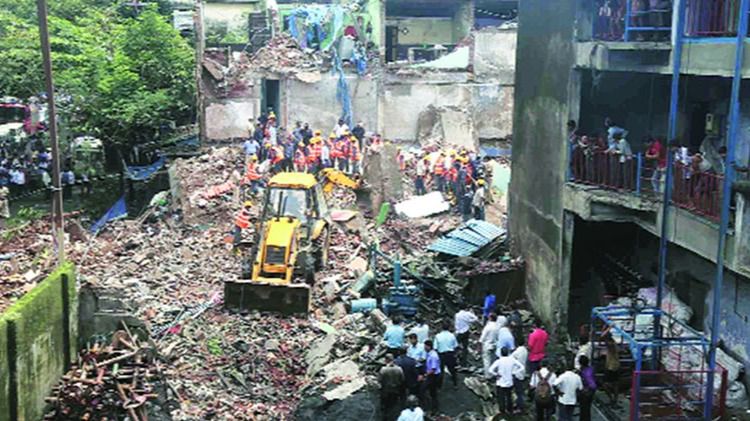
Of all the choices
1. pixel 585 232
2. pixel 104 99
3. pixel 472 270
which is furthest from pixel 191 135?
pixel 585 232

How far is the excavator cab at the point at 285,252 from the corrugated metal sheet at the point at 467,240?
3.29 metres

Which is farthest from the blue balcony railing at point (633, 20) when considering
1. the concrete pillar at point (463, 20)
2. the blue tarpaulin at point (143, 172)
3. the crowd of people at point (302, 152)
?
the concrete pillar at point (463, 20)

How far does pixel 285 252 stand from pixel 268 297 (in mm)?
1153

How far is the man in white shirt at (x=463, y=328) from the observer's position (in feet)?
55.2

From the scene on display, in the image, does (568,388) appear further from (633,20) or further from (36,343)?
(36,343)

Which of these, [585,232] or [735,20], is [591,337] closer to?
[585,232]

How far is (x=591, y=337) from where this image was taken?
15.7 meters

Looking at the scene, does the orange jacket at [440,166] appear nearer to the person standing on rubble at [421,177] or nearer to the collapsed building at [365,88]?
the person standing on rubble at [421,177]

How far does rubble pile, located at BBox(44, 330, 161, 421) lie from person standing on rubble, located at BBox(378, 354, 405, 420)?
13.3 ft

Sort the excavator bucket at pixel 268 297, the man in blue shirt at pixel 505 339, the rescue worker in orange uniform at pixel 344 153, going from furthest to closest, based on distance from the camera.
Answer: the rescue worker in orange uniform at pixel 344 153, the excavator bucket at pixel 268 297, the man in blue shirt at pixel 505 339

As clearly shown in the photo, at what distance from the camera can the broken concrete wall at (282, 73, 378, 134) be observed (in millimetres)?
36750

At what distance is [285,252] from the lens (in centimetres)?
1947

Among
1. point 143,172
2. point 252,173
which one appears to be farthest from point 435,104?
point 143,172

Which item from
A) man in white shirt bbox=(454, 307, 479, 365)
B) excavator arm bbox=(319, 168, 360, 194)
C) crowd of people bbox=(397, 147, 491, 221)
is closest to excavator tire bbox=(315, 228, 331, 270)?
man in white shirt bbox=(454, 307, 479, 365)
